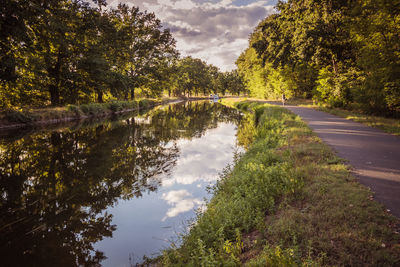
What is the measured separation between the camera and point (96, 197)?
6922mm

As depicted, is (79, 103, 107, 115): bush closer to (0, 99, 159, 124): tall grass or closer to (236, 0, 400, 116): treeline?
(0, 99, 159, 124): tall grass

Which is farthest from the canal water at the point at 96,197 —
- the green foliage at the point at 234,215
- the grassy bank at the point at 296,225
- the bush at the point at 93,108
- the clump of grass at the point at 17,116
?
the bush at the point at 93,108

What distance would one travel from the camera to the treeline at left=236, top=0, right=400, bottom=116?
1171 cm

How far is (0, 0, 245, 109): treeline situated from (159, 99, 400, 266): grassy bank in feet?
50.8

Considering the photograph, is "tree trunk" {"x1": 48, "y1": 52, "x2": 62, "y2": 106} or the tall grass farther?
"tree trunk" {"x1": 48, "y1": 52, "x2": 62, "y2": 106}

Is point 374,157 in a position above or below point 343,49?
below

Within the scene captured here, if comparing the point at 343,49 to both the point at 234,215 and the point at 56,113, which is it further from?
the point at 56,113

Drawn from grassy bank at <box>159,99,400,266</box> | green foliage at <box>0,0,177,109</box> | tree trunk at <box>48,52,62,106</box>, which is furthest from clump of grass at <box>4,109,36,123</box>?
grassy bank at <box>159,99,400,266</box>

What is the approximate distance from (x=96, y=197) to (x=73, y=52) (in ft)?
87.3

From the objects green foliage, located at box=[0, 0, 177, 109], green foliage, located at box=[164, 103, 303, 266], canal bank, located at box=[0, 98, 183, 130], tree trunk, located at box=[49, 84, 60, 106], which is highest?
green foliage, located at box=[0, 0, 177, 109]

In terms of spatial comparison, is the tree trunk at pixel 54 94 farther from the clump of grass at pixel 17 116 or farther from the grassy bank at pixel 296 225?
the grassy bank at pixel 296 225

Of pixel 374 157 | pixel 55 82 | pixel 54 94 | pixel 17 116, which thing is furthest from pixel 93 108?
pixel 374 157

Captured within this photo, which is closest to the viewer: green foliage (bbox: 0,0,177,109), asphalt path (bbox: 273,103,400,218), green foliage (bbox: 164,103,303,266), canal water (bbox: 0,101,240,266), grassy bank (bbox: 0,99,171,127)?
green foliage (bbox: 164,103,303,266)

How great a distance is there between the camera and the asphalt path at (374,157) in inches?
174
